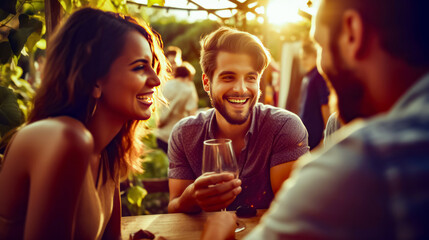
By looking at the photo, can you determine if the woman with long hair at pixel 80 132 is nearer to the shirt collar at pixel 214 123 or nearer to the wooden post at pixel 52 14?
the wooden post at pixel 52 14

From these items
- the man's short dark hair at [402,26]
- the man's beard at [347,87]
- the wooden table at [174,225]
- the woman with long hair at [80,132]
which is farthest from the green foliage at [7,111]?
the man's short dark hair at [402,26]

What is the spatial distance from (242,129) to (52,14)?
136 cm

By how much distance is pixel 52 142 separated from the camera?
3.77ft

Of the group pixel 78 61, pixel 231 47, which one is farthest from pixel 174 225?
pixel 231 47

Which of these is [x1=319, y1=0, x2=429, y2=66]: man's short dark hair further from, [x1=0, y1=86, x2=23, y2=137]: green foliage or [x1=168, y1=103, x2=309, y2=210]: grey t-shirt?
[x1=0, y1=86, x2=23, y2=137]: green foliage

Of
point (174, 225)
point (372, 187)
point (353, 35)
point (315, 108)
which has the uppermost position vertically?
point (353, 35)

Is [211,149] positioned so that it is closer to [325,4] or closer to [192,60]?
[325,4]

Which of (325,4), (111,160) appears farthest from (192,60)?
(325,4)

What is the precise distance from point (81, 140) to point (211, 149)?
1.91 feet

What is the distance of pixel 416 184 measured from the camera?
63cm

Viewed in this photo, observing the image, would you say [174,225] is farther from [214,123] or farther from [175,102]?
[175,102]

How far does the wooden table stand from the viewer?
163 cm

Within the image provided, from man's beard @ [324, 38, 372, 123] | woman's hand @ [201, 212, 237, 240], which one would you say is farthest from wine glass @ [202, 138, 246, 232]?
man's beard @ [324, 38, 372, 123]

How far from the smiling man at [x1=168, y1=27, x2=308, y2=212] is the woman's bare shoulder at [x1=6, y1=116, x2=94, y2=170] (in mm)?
1036
